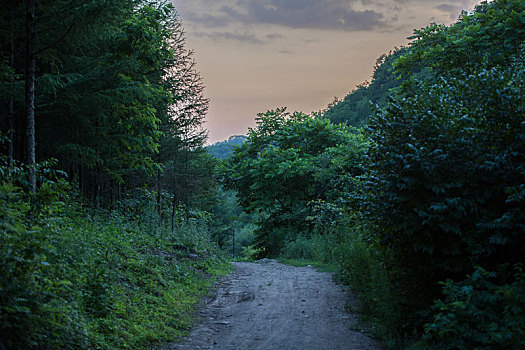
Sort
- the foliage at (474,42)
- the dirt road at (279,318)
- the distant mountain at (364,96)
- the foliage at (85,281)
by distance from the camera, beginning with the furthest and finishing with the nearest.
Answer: the distant mountain at (364,96), the foliage at (474,42), the dirt road at (279,318), the foliage at (85,281)

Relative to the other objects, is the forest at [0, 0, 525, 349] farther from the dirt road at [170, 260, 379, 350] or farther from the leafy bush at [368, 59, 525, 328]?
the dirt road at [170, 260, 379, 350]

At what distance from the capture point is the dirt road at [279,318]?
649cm

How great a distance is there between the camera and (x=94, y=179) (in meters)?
14.6

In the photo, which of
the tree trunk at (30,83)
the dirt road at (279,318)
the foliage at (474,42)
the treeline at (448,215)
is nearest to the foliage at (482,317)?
the treeline at (448,215)

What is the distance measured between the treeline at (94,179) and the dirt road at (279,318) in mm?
671

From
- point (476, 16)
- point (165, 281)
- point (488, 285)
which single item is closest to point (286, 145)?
point (476, 16)

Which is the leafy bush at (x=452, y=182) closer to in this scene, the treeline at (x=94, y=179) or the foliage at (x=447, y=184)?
the foliage at (x=447, y=184)

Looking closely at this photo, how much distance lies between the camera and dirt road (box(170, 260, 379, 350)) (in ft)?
21.3

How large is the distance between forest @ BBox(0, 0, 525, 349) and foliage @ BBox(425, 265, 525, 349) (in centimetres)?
2

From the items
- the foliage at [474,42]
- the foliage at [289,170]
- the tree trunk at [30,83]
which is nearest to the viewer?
the tree trunk at [30,83]

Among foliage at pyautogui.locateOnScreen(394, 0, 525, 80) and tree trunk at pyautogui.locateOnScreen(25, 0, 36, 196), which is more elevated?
foliage at pyautogui.locateOnScreen(394, 0, 525, 80)

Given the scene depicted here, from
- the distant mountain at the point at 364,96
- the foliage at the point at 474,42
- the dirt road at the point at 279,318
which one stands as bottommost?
the dirt road at the point at 279,318

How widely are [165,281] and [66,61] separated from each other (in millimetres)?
6367

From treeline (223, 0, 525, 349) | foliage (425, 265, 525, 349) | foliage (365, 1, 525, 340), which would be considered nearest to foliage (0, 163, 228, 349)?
treeline (223, 0, 525, 349)
